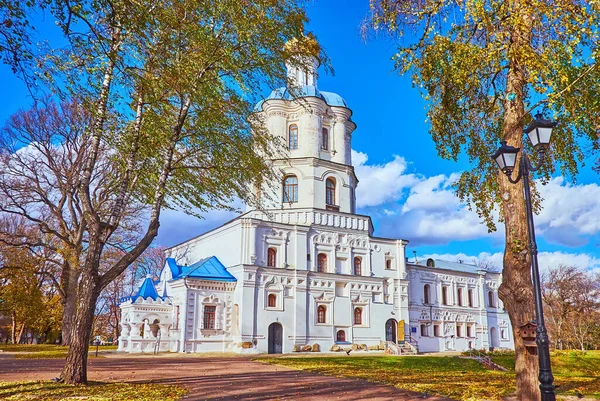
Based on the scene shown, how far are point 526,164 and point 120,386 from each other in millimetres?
9217

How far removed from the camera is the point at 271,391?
1017 centimetres

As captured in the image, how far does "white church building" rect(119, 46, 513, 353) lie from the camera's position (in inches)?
1142

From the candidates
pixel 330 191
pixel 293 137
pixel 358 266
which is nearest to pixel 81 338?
pixel 330 191

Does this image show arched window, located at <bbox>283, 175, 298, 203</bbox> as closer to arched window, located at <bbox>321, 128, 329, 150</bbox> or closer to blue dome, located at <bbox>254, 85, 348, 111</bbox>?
arched window, located at <bbox>321, 128, 329, 150</bbox>

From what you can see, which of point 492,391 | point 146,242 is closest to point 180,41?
point 146,242

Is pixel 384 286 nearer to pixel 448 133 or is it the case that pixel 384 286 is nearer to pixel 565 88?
pixel 448 133

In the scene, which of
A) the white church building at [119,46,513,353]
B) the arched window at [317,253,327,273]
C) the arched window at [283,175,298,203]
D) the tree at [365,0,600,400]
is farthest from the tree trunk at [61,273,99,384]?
the arched window at [317,253,327,273]

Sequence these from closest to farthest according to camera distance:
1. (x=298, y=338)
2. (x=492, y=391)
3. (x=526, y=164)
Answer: (x=526, y=164), (x=492, y=391), (x=298, y=338)

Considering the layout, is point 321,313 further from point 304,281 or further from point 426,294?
point 426,294

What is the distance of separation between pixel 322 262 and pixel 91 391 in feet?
80.6

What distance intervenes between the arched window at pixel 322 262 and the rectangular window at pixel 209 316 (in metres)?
7.79

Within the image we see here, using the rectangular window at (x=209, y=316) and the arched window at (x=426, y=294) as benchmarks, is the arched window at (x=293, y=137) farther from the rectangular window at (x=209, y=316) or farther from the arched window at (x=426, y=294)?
the arched window at (x=426, y=294)

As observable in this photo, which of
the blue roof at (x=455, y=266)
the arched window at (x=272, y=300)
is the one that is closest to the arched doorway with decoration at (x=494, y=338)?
the blue roof at (x=455, y=266)

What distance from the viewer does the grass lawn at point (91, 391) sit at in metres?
8.64
